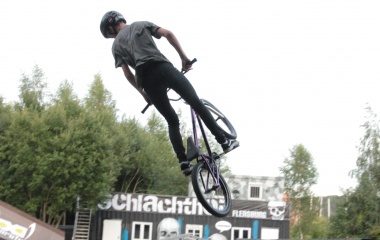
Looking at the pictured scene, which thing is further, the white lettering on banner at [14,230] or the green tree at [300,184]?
the green tree at [300,184]

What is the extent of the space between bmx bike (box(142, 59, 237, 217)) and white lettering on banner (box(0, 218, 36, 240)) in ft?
70.7

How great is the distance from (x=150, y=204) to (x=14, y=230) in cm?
1659

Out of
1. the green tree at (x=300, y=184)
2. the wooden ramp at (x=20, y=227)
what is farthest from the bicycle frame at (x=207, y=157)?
the green tree at (x=300, y=184)

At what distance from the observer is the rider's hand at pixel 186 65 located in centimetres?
1027

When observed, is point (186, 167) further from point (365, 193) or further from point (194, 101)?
point (365, 193)

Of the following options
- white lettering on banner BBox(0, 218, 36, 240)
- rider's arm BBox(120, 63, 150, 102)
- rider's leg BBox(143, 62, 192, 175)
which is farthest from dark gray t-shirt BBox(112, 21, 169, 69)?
white lettering on banner BBox(0, 218, 36, 240)

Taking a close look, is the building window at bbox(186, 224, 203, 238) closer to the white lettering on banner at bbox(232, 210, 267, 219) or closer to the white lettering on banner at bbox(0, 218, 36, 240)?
the white lettering on banner at bbox(232, 210, 267, 219)

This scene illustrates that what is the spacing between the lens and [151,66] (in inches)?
394

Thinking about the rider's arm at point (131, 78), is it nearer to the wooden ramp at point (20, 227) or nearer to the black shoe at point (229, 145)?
the black shoe at point (229, 145)

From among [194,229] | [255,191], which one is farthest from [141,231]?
[255,191]

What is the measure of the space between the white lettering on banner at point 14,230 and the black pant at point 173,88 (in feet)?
72.0

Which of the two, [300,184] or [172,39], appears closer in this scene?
[172,39]

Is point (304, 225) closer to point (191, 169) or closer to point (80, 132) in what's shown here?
→ point (80, 132)

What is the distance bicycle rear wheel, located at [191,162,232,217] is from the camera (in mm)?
10661
